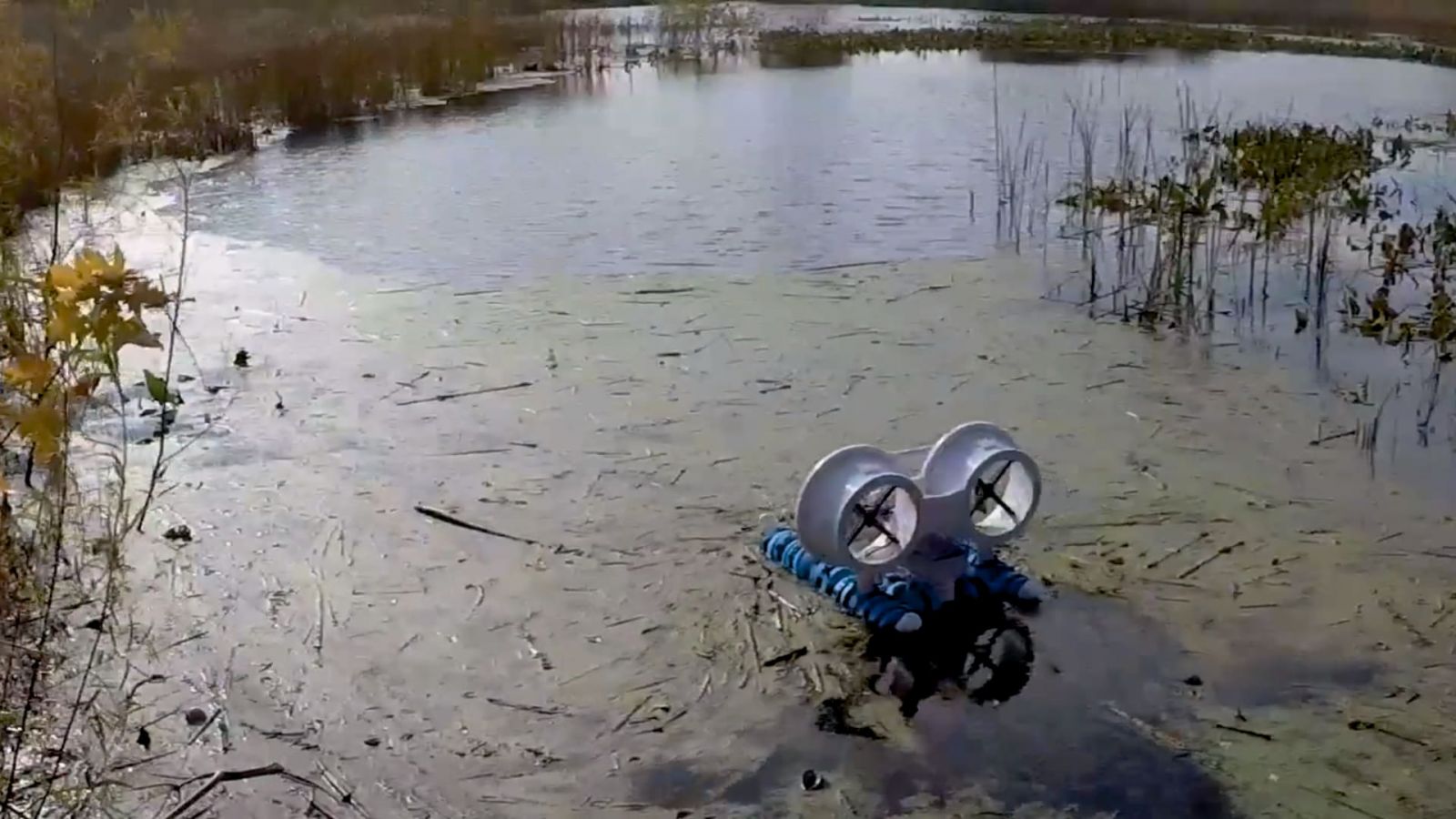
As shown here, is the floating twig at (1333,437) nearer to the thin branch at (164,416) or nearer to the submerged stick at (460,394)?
the submerged stick at (460,394)

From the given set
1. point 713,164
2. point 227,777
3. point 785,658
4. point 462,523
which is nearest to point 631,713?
point 785,658

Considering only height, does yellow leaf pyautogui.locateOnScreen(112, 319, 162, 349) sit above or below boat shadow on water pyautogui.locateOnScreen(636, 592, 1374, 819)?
above

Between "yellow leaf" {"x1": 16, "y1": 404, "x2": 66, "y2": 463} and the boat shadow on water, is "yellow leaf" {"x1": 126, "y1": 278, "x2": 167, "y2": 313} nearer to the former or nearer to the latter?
"yellow leaf" {"x1": 16, "y1": 404, "x2": 66, "y2": 463}

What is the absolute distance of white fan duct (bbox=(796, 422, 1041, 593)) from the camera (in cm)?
319

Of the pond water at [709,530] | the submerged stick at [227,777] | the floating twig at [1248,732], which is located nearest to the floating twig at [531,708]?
the pond water at [709,530]

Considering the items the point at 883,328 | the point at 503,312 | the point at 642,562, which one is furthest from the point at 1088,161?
the point at 642,562

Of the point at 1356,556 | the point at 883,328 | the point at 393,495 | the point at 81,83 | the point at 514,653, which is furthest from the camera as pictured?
the point at 81,83

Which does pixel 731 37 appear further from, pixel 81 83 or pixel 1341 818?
pixel 1341 818

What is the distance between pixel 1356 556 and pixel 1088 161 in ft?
14.1

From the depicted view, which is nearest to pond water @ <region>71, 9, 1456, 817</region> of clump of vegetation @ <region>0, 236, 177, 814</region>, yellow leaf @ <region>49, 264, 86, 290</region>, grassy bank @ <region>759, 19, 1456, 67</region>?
clump of vegetation @ <region>0, 236, 177, 814</region>

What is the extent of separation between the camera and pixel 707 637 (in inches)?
128

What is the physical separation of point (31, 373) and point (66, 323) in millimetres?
206

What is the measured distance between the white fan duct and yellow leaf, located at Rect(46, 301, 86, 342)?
1.61m

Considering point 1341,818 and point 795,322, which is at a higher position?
point 795,322
